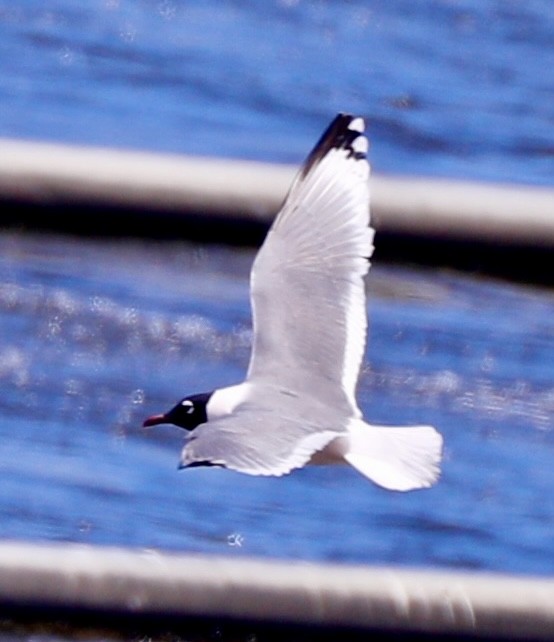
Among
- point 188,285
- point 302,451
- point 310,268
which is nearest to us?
point 302,451

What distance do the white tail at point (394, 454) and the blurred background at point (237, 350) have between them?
4 cm

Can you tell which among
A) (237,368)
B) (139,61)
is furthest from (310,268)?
(139,61)

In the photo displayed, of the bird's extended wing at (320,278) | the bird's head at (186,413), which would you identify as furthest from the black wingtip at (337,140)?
the bird's head at (186,413)

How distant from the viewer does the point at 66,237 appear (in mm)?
1020

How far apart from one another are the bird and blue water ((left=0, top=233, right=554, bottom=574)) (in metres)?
0.03

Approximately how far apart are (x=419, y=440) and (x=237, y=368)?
198mm

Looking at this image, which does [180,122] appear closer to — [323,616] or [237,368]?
[237,368]

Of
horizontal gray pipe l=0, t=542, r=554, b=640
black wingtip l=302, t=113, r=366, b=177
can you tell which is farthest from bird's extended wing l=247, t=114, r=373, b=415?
horizontal gray pipe l=0, t=542, r=554, b=640

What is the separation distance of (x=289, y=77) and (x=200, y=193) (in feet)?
0.86

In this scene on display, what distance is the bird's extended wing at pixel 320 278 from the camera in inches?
41.9

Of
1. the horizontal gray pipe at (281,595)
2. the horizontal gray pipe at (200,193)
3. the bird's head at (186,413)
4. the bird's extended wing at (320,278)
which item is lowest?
the horizontal gray pipe at (281,595)

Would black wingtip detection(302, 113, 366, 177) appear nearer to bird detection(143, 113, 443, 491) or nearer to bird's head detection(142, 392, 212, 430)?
bird detection(143, 113, 443, 491)

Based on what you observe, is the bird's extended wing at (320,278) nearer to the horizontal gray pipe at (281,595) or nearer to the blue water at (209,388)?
the blue water at (209,388)

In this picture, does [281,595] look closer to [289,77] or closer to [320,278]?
[320,278]
